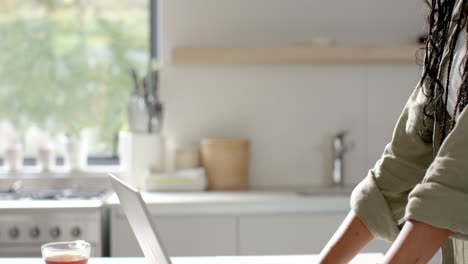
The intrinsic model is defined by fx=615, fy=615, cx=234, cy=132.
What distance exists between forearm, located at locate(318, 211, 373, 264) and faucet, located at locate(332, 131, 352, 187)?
191 cm

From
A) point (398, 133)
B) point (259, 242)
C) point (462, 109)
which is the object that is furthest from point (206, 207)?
point (462, 109)

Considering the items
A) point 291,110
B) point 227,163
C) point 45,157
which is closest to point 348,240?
point 227,163

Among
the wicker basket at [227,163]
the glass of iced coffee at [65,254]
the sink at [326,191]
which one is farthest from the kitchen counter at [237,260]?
the wicker basket at [227,163]

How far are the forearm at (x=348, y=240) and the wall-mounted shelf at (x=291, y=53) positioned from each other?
1842 mm

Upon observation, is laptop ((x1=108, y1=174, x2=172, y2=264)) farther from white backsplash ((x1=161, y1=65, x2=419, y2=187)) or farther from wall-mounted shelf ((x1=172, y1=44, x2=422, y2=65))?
white backsplash ((x1=161, y1=65, x2=419, y2=187))

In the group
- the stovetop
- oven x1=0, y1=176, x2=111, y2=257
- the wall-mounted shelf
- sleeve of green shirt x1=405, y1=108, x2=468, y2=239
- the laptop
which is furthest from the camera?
the wall-mounted shelf

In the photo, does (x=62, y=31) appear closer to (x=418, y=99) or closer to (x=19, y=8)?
(x=19, y=8)

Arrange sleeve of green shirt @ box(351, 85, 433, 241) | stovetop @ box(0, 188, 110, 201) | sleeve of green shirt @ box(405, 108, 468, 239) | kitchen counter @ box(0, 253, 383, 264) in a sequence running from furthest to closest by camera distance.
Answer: stovetop @ box(0, 188, 110, 201)
kitchen counter @ box(0, 253, 383, 264)
sleeve of green shirt @ box(351, 85, 433, 241)
sleeve of green shirt @ box(405, 108, 468, 239)

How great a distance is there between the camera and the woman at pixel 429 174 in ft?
2.97

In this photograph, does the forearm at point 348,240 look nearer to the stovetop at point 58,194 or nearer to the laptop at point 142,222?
the laptop at point 142,222

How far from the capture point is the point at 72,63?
342cm

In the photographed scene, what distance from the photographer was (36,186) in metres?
3.13

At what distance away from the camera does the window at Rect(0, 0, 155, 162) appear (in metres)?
3.40

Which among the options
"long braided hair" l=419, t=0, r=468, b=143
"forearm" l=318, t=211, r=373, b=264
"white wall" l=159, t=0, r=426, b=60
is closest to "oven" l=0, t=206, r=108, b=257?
"white wall" l=159, t=0, r=426, b=60
